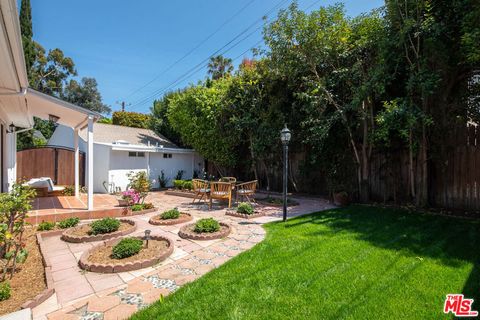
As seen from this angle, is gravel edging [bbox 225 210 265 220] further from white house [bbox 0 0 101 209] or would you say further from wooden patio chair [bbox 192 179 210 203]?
white house [bbox 0 0 101 209]

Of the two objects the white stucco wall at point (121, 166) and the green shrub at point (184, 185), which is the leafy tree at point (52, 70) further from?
the green shrub at point (184, 185)

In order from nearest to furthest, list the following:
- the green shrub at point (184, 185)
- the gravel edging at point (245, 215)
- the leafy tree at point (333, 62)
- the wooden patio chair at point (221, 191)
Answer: the gravel edging at point (245, 215) < the leafy tree at point (333, 62) < the wooden patio chair at point (221, 191) < the green shrub at point (184, 185)

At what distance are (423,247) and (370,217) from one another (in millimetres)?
2089

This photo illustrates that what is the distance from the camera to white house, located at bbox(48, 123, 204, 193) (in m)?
11.6

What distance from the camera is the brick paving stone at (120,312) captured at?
2.47 meters

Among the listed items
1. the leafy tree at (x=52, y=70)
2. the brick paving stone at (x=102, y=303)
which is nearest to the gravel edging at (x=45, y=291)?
the brick paving stone at (x=102, y=303)

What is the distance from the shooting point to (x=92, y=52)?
45.3 feet

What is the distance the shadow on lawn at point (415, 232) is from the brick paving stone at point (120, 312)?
3455 mm

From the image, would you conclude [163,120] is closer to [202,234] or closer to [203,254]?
[202,234]

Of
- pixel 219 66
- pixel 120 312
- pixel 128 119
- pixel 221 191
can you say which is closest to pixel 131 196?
pixel 221 191

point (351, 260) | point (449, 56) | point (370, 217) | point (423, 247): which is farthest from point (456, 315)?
point (449, 56)

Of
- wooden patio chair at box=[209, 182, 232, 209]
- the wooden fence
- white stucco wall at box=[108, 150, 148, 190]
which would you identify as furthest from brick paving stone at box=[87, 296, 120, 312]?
the wooden fence

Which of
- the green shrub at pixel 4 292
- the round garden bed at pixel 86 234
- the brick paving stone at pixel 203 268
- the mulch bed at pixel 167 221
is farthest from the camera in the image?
the mulch bed at pixel 167 221

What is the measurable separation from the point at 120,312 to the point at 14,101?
20.5 feet
